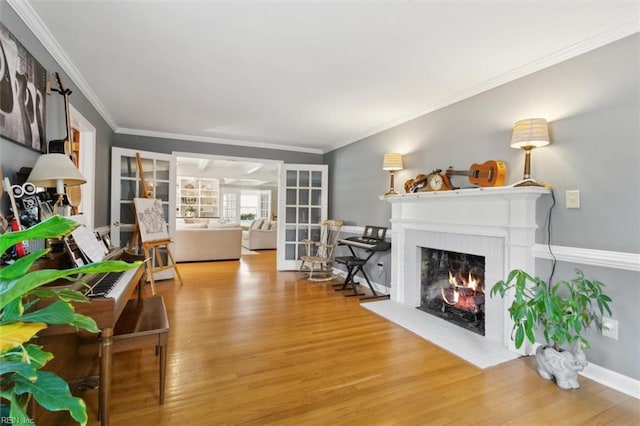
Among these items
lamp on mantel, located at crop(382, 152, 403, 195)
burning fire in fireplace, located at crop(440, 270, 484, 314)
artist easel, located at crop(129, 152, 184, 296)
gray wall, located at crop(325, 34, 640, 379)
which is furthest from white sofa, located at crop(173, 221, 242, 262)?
gray wall, located at crop(325, 34, 640, 379)

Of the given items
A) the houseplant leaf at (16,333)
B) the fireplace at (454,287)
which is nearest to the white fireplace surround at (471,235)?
the fireplace at (454,287)

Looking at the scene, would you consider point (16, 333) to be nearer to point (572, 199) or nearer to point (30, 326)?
point (30, 326)

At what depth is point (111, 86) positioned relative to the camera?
10.2 ft

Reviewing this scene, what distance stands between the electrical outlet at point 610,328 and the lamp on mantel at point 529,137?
102 centimetres

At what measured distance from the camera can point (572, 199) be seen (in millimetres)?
2283

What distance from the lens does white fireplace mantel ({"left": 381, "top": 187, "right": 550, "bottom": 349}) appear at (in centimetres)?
250

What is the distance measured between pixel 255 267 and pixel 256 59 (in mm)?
4274

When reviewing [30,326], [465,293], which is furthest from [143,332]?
[465,293]

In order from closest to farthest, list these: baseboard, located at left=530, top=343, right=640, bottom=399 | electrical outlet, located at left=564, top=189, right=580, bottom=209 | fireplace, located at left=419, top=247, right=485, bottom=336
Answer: baseboard, located at left=530, top=343, right=640, bottom=399
electrical outlet, located at left=564, top=189, right=580, bottom=209
fireplace, located at left=419, top=247, right=485, bottom=336

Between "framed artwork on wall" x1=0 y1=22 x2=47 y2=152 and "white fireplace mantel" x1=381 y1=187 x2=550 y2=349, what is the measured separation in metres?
3.22

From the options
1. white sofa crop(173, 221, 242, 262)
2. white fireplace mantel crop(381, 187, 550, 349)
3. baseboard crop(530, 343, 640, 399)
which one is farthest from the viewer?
white sofa crop(173, 221, 242, 262)

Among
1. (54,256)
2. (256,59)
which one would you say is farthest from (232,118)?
(54,256)

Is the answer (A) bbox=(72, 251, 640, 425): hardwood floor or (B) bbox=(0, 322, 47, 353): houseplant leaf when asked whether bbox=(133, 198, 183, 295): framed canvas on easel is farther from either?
(B) bbox=(0, 322, 47, 353): houseplant leaf

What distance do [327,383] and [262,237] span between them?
695 cm
